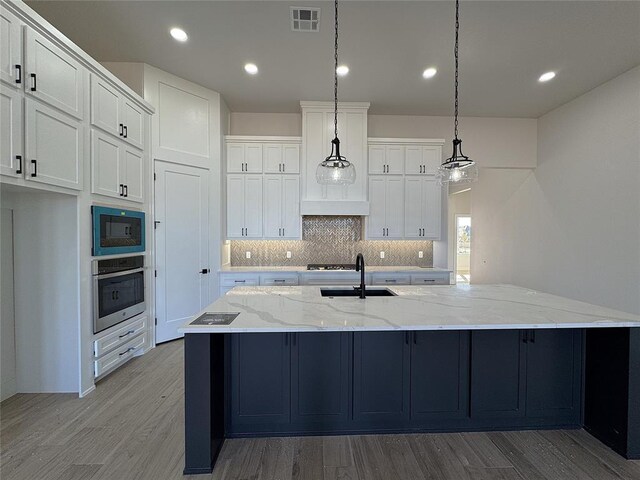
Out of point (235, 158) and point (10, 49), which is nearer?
Result: point (10, 49)

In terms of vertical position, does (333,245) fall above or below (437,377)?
above

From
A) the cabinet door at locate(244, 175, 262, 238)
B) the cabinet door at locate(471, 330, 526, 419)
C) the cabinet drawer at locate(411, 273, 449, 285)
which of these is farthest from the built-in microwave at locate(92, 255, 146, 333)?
the cabinet drawer at locate(411, 273, 449, 285)

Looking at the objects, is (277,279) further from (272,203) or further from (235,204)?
(235,204)

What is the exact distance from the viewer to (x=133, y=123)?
3.27 m

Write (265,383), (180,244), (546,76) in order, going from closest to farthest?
1. (265,383)
2. (546,76)
3. (180,244)

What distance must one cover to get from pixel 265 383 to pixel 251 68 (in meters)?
3.41

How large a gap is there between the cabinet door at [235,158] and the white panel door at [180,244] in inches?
18.0

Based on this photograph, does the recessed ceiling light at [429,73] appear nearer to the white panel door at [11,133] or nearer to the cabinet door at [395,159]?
the cabinet door at [395,159]

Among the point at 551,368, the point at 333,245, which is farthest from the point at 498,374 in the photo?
the point at 333,245

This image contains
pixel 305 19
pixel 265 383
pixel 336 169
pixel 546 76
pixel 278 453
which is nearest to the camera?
pixel 278 453

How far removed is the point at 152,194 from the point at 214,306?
223 cm

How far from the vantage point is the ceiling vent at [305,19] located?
2.64 m

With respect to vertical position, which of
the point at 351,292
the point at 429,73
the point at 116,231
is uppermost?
the point at 429,73

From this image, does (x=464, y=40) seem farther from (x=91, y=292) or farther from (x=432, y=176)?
(x=91, y=292)
